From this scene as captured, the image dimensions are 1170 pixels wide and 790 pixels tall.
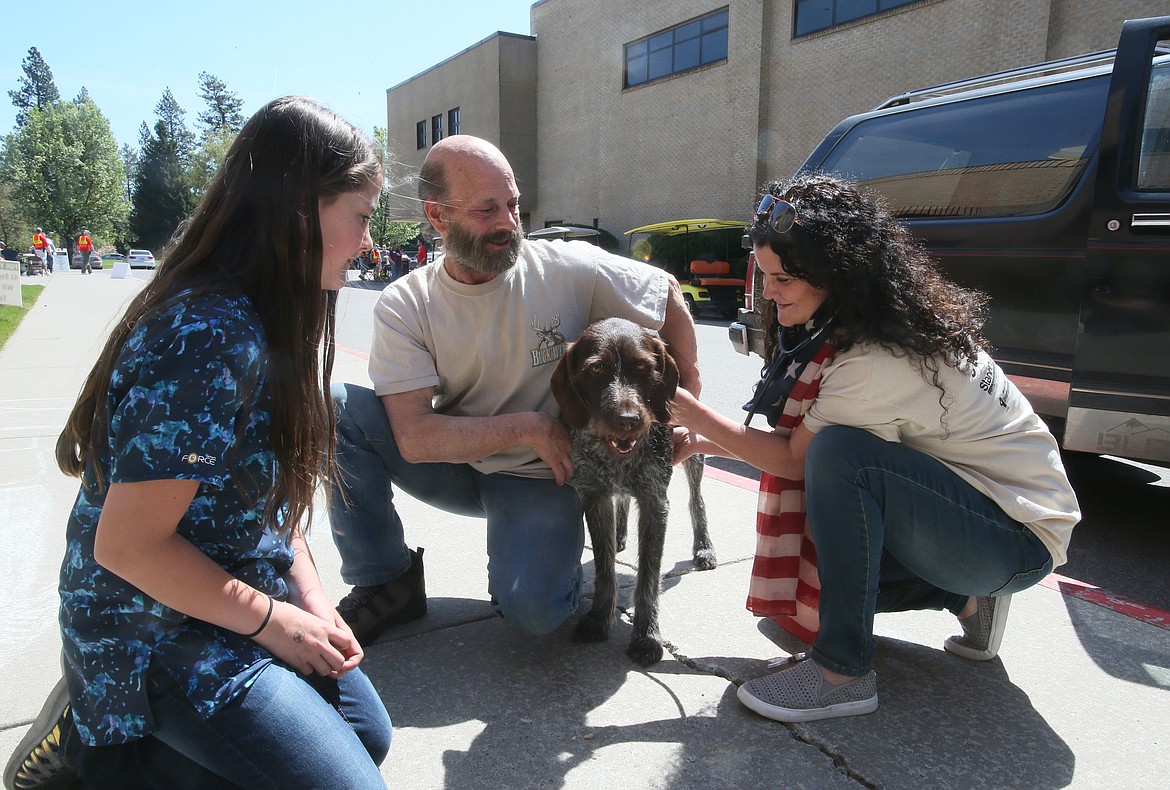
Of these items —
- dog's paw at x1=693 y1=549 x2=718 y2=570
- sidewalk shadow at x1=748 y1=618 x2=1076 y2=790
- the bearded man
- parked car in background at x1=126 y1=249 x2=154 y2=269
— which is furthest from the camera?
parked car in background at x1=126 y1=249 x2=154 y2=269

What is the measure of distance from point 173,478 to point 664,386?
194cm

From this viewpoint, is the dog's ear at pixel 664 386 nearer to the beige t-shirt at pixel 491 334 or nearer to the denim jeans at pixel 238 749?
the beige t-shirt at pixel 491 334

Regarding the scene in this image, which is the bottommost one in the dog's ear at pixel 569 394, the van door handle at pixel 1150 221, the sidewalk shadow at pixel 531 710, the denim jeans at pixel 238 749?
the sidewalk shadow at pixel 531 710

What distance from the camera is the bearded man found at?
299 cm

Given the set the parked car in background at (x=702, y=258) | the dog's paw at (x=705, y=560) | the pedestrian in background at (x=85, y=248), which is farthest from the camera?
the pedestrian in background at (x=85, y=248)

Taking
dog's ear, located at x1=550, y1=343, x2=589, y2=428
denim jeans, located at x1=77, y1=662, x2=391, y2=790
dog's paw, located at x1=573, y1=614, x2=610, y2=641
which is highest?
dog's ear, located at x1=550, y1=343, x2=589, y2=428

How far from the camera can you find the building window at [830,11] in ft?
74.0

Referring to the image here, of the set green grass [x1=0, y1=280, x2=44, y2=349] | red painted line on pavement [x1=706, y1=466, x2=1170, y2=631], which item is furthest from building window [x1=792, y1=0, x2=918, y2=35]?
red painted line on pavement [x1=706, y1=466, x2=1170, y2=631]

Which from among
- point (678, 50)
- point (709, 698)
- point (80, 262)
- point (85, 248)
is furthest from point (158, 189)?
point (709, 698)

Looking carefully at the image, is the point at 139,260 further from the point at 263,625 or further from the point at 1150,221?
the point at 263,625

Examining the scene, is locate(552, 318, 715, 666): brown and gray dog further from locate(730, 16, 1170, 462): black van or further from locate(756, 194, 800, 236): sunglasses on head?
locate(730, 16, 1170, 462): black van

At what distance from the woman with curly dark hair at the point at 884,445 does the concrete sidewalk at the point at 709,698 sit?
21 centimetres

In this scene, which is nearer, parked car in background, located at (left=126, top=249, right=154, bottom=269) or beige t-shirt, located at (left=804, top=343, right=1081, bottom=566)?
beige t-shirt, located at (left=804, top=343, right=1081, bottom=566)

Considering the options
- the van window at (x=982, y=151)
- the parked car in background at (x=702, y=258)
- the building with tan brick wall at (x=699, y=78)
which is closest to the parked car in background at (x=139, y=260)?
the building with tan brick wall at (x=699, y=78)
